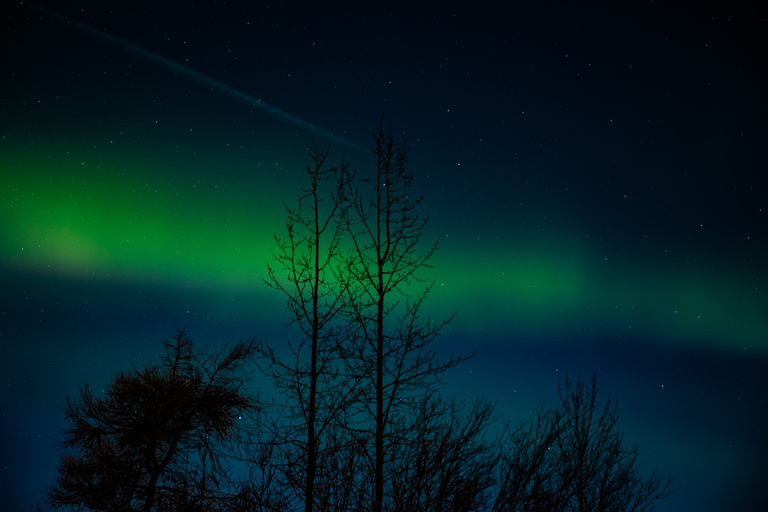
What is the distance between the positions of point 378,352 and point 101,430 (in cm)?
930

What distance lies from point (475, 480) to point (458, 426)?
649 millimetres

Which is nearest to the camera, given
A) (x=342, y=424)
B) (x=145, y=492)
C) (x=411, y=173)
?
(x=342, y=424)

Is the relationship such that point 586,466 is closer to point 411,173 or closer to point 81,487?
point 411,173

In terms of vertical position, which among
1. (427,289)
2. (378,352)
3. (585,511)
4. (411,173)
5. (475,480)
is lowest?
(585,511)

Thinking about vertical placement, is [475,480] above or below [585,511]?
above

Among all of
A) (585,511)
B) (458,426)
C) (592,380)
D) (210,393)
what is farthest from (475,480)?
(210,393)

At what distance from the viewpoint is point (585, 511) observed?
29.2 ft

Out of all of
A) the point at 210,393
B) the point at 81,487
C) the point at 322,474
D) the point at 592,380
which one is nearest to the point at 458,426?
the point at 322,474

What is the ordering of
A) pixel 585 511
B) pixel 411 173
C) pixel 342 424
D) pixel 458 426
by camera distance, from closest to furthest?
pixel 458 426 → pixel 342 424 → pixel 411 173 → pixel 585 511

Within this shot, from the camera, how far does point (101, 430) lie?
11.0m

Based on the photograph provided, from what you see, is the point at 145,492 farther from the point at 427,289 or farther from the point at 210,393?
the point at 427,289

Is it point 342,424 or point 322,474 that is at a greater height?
point 342,424

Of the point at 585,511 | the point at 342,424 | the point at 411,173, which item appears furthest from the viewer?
the point at 585,511

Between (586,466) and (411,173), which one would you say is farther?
(586,466)
